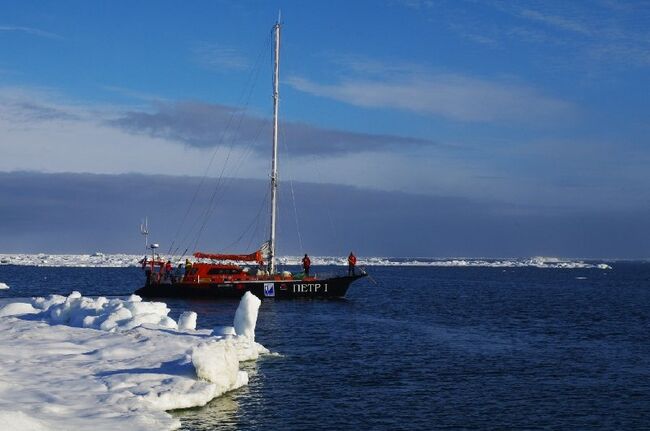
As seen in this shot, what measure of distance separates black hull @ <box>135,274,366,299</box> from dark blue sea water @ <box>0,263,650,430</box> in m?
6.35

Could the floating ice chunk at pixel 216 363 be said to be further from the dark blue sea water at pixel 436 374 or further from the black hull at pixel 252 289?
the black hull at pixel 252 289

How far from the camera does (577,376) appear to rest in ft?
93.2

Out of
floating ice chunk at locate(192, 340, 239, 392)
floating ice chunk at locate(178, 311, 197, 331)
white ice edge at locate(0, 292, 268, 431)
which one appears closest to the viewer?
white ice edge at locate(0, 292, 268, 431)

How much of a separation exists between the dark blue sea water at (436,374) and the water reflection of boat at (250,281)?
6545 millimetres

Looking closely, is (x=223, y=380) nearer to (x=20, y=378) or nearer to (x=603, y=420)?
(x=20, y=378)

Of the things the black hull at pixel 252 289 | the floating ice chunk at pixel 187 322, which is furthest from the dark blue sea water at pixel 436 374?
the black hull at pixel 252 289

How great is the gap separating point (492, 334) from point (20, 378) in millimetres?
28096

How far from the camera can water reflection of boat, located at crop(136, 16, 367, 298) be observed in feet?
196

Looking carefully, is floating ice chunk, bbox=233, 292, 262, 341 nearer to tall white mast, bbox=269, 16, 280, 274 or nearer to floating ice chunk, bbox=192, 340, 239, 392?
floating ice chunk, bbox=192, 340, 239, 392

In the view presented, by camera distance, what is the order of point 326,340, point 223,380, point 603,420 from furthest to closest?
point 326,340 < point 223,380 < point 603,420

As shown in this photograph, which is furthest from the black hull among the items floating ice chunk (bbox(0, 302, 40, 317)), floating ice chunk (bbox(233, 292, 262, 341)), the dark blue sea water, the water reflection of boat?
floating ice chunk (bbox(233, 292, 262, 341))

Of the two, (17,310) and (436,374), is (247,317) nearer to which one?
(436,374)

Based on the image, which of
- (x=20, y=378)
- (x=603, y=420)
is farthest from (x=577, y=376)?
(x=20, y=378)

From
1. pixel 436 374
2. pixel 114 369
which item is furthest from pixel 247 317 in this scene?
pixel 436 374
